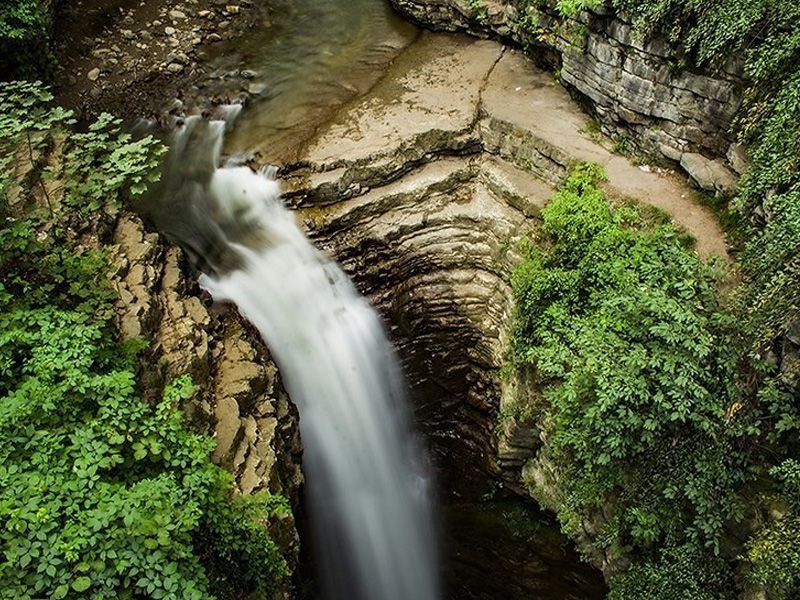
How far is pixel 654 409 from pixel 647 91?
408 cm

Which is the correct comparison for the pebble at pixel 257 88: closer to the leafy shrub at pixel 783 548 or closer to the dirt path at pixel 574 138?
the dirt path at pixel 574 138

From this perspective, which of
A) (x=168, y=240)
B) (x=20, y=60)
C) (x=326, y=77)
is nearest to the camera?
(x=168, y=240)

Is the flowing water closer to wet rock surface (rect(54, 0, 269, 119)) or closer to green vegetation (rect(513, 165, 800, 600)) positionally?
green vegetation (rect(513, 165, 800, 600))

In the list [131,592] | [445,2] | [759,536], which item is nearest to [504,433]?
[759,536]

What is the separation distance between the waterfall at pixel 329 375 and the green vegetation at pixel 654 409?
230 cm

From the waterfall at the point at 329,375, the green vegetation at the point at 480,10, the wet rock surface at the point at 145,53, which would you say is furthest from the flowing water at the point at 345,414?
the green vegetation at the point at 480,10

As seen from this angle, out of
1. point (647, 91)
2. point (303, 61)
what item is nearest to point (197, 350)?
point (647, 91)

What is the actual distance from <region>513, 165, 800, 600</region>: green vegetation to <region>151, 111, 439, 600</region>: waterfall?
230cm

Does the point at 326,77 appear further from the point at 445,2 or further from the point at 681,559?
the point at 681,559

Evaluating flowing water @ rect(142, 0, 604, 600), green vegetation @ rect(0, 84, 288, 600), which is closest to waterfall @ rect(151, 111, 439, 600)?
flowing water @ rect(142, 0, 604, 600)

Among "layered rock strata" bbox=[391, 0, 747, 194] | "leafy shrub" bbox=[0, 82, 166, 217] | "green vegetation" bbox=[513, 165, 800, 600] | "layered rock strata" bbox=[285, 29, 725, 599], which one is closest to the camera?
"green vegetation" bbox=[513, 165, 800, 600]

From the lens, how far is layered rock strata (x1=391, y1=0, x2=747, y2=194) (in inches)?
272

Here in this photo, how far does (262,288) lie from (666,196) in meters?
5.27

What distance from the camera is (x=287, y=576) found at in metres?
5.69
